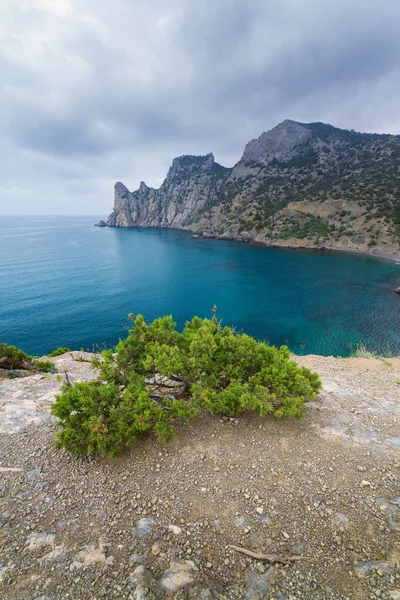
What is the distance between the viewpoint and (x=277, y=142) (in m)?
141

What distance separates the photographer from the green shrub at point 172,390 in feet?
24.0

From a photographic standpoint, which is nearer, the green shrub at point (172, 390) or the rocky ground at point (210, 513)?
the rocky ground at point (210, 513)

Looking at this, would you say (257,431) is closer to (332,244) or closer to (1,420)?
(1,420)

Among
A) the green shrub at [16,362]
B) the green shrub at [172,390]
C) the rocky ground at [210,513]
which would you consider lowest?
the green shrub at [16,362]

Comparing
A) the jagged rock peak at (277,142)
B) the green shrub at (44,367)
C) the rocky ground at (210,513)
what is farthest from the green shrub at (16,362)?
the jagged rock peak at (277,142)

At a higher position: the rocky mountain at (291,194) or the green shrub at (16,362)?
the rocky mountain at (291,194)

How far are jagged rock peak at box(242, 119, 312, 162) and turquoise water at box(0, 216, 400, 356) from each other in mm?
88760

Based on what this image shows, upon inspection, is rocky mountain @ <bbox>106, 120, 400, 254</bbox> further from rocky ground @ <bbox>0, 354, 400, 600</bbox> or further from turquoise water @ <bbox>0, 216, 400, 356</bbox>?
rocky ground @ <bbox>0, 354, 400, 600</bbox>

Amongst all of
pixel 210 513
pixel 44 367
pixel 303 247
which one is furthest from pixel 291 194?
pixel 210 513

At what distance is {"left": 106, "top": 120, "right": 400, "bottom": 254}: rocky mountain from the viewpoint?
81.1m

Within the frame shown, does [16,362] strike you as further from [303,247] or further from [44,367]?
[303,247]

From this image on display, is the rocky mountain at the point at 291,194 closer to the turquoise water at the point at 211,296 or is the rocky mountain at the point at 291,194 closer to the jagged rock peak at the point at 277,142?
the jagged rock peak at the point at 277,142

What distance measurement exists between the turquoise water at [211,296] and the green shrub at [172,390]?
70.2 feet

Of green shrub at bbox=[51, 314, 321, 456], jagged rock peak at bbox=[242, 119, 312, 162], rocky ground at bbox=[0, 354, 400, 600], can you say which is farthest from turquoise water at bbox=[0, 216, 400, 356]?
jagged rock peak at bbox=[242, 119, 312, 162]
